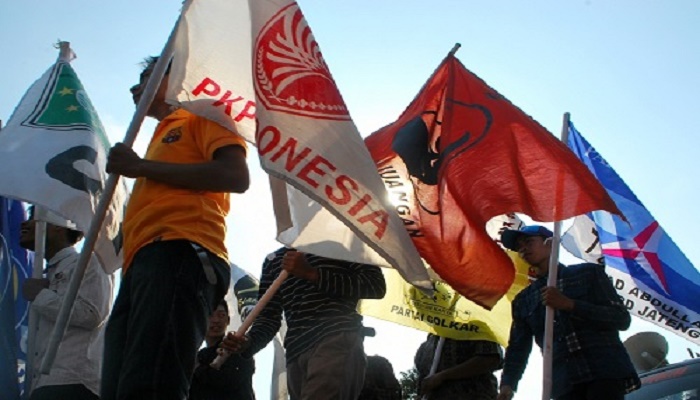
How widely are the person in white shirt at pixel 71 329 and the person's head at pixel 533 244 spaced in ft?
8.39

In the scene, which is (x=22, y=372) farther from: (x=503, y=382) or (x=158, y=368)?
(x=503, y=382)

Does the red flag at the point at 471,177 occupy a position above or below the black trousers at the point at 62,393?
above

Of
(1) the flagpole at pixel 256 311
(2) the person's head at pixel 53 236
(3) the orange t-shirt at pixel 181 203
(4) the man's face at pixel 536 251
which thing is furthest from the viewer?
(4) the man's face at pixel 536 251

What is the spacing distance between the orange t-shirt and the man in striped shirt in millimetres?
1312

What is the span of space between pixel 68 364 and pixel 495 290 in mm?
2208

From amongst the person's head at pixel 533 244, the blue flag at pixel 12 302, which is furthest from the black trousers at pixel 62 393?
the person's head at pixel 533 244

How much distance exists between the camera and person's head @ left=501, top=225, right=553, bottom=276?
6.15m

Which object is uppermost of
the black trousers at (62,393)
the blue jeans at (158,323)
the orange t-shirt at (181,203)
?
the orange t-shirt at (181,203)

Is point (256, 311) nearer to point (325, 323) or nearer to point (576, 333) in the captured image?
point (325, 323)

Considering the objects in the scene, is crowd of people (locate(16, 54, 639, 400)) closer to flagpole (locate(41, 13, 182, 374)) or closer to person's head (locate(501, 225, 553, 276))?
person's head (locate(501, 225, 553, 276))

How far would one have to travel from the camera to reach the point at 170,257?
10.8 feet

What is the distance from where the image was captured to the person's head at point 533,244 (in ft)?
20.2

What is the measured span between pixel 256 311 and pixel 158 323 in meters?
2.28

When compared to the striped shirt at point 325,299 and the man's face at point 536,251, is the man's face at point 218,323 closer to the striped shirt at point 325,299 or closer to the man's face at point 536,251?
the striped shirt at point 325,299
